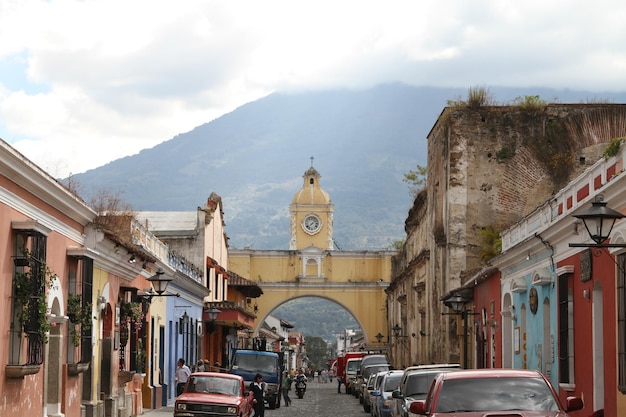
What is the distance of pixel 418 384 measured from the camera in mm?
22422

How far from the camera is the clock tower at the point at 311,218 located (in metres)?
92.4

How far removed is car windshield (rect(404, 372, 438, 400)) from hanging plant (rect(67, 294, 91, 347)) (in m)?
6.04

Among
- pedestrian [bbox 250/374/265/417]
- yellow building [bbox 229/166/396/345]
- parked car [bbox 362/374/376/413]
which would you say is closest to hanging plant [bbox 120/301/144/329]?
pedestrian [bbox 250/374/265/417]

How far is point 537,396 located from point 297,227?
263 feet

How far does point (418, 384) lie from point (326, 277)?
2324 inches

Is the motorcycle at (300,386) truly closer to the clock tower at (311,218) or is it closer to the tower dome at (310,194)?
the clock tower at (311,218)

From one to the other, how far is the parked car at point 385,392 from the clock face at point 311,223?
6286 cm

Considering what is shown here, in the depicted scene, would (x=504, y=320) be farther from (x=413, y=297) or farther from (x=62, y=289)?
(x=413, y=297)

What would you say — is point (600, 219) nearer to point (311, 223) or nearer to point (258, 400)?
point (258, 400)

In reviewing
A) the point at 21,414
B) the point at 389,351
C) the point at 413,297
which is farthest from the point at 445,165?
the point at 389,351

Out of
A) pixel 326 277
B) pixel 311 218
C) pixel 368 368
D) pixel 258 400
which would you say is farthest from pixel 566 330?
pixel 311 218

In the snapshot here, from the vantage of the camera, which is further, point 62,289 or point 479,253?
point 479,253

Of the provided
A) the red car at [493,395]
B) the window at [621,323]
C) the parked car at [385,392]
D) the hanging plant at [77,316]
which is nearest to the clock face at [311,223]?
the parked car at [385,392]

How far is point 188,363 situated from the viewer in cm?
4166
